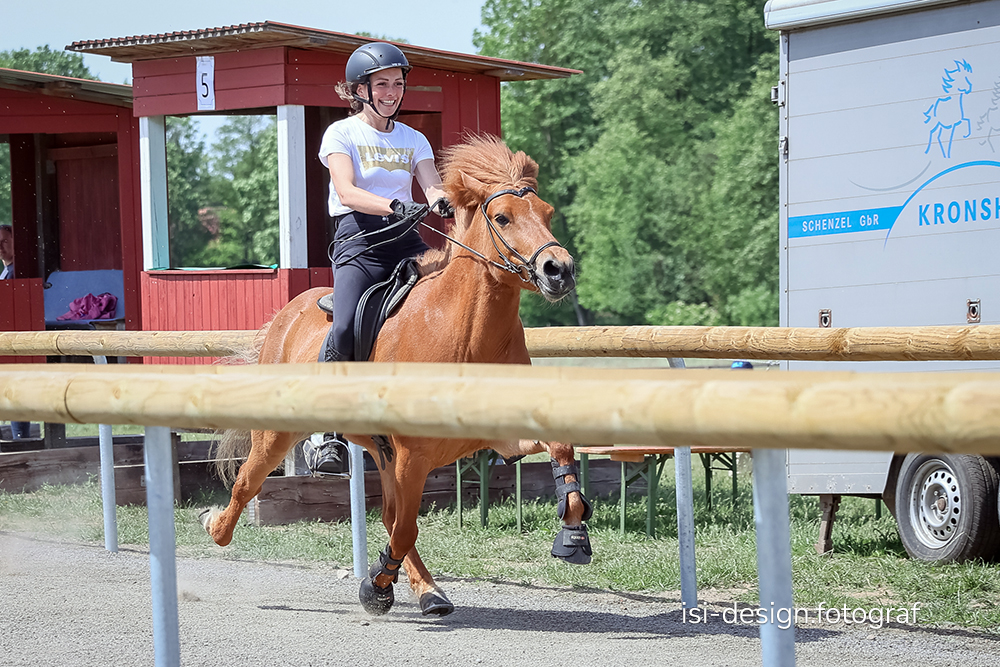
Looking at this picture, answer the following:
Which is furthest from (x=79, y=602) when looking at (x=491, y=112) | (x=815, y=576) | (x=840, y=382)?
(x=491, y=112)

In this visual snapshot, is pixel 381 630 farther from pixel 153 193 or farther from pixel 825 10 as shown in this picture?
pixel 153 193

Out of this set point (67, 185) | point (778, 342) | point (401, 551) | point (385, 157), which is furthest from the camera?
point (67, 185)

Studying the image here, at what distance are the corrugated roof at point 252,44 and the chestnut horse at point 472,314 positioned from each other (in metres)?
5.99

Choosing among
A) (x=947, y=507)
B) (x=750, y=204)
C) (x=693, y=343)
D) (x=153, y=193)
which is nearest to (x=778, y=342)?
(x=693, y=343)

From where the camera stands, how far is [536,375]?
2061 mm

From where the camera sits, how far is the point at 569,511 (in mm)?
4969

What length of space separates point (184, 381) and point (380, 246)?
10.5 ft

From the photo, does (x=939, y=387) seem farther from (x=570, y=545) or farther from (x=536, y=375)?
(x=570, y=545)

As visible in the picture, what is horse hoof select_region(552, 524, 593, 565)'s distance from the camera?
493 cm

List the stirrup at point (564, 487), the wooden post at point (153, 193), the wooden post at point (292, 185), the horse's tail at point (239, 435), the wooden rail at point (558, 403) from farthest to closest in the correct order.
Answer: the wooden post at point (153, 193) → the wooden post at point (292, 185) → the horse's tail at point (239, 435) → the stirrup at point (564, 487) → the wooden rail at point (558, 403)

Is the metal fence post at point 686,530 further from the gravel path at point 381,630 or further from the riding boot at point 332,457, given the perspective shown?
the riding boot at point 332,457

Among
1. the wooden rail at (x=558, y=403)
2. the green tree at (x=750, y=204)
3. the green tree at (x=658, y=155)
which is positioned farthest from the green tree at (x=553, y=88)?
the wooden rail at (x=558, y=403)

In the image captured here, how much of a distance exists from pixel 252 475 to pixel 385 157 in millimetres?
1874

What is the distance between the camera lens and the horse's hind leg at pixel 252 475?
5758 mm
